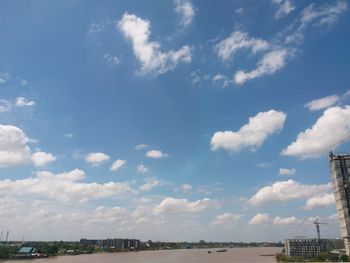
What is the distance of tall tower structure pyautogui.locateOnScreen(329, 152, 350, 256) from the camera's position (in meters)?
63.3

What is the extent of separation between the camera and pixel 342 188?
65.8 m

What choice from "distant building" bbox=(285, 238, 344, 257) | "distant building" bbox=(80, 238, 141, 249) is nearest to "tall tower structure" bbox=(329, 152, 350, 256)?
"distant building" bbox=(285, 238, 344, 257)

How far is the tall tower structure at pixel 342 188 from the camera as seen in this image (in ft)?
208

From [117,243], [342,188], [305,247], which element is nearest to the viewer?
[342,188]

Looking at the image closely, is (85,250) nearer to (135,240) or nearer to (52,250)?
(52,250)

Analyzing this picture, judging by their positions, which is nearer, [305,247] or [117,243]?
[305,247]

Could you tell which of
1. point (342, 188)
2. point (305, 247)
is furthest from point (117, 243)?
point (342, 188)

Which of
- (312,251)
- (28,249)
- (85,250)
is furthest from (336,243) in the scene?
(28,249)

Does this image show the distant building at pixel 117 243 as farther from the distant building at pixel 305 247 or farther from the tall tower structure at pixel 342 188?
the tall tower structure at pixel 342 188

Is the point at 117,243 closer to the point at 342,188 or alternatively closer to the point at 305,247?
the point at 305,247

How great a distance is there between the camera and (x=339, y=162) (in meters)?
68.8

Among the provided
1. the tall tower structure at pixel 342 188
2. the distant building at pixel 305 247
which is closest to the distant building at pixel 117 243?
the distant building at pixel 305 247

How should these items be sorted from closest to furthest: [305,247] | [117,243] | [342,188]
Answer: [342,188] → [305,247] → [117,243]

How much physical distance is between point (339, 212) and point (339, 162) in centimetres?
977
